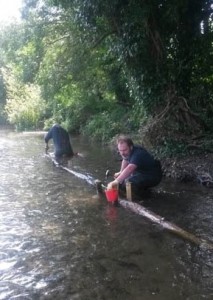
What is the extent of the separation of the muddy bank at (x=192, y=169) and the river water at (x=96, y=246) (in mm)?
367

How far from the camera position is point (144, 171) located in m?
8.55

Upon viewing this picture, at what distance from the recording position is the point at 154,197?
8875mm

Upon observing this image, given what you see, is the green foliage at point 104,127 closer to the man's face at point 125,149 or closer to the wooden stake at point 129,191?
the man's face at point 125,149

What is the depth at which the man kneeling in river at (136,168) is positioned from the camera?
811 centimetres

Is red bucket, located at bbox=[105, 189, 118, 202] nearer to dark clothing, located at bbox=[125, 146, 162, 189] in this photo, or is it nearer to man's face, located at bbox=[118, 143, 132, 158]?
dark clothing, located at bbox=[125, 146, 162, 189]

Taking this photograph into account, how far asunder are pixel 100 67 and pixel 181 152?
991 centimetres

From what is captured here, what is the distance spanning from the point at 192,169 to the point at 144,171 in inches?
88.3

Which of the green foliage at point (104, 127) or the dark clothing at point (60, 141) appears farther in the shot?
the green foliage at point (104, 127)

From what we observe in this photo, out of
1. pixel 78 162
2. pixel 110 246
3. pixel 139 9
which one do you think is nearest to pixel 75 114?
pixel 78 162

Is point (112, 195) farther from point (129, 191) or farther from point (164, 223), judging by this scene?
point (164, 223)

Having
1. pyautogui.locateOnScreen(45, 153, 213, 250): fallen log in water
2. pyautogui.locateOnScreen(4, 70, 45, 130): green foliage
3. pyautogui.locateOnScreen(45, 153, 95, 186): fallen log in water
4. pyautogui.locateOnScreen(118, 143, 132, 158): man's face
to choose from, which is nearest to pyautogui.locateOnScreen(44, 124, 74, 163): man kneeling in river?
pyautogui.locateOnScreen(45, 153, 95, 186): fallen log in water

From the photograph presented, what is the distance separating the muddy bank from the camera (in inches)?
388

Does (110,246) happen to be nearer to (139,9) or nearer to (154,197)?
(154,197)


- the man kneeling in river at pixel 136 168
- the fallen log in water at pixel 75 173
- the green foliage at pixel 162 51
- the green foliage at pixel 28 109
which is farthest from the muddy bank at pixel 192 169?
the green foliage at pixel 28 109
